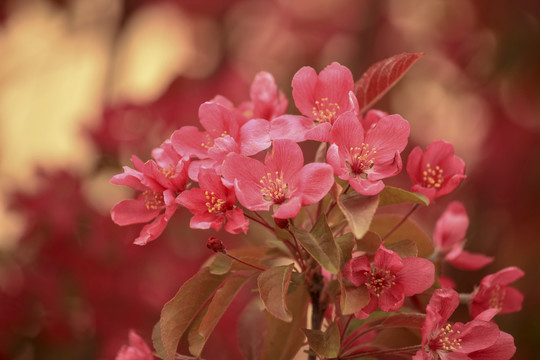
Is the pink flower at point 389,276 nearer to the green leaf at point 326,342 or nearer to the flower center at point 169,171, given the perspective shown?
the green leaf at point 326,342

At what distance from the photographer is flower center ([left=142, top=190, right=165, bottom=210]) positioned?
2.31ft

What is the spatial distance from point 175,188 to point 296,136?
150 mm

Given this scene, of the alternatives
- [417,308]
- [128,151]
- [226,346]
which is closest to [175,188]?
[417,308]

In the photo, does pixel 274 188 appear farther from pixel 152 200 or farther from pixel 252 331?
pixel 252 331

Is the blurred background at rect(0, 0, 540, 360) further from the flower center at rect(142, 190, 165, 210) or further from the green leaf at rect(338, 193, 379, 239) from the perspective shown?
the green leaf at rect(338, 193, 379, 239)

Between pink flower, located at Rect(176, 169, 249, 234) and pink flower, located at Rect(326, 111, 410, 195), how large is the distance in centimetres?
11

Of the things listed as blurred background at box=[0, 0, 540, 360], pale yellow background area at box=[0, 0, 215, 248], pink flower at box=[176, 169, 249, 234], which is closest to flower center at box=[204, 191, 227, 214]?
pink flower at box=[176, 169, 249, 234]

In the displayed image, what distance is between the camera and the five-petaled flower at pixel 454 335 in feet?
2.01

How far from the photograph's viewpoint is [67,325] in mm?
1595

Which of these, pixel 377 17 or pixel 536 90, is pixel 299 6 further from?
pixel 536 90

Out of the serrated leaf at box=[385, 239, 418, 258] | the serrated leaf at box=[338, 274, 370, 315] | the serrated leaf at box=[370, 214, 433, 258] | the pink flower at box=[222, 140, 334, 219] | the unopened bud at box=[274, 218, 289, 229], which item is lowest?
the serrated leaf at box=[370, 214, 433, 258]

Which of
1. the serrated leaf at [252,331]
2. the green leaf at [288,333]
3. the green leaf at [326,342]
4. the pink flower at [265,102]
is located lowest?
the serrated leaf at [252,331]

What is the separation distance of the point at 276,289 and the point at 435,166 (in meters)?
0.24

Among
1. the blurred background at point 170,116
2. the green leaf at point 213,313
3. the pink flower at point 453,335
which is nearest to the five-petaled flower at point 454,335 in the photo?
the pink flower at point 453,335
